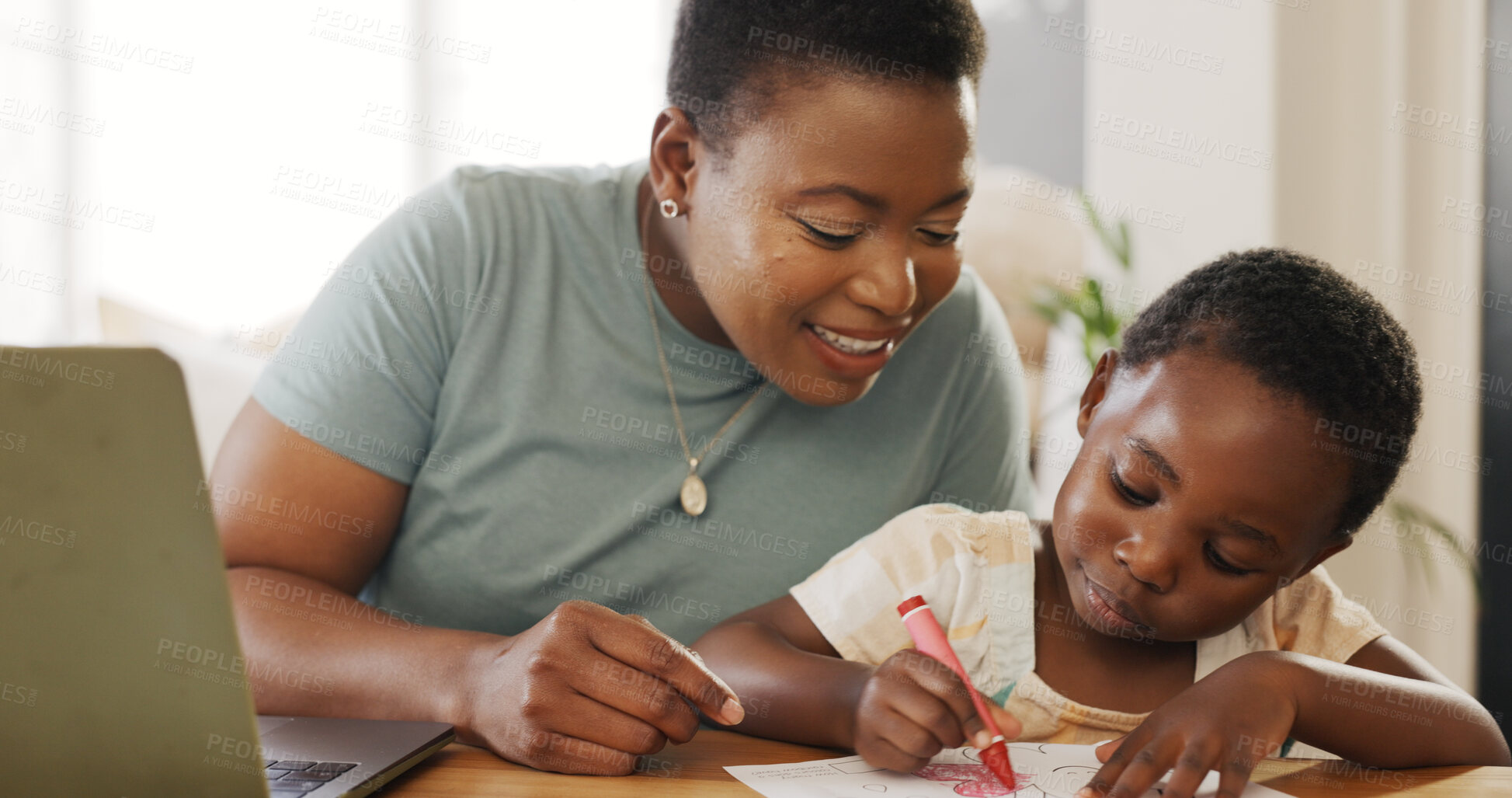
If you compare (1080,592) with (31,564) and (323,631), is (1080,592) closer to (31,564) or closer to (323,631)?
(323,631)

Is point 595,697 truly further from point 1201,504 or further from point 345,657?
point 1201,504

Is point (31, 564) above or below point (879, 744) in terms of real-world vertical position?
above

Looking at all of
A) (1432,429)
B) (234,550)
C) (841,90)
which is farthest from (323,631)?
(1432,429)

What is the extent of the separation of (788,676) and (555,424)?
410mm

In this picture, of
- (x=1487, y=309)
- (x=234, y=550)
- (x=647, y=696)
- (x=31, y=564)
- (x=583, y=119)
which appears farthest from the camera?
(x=583, y=119)

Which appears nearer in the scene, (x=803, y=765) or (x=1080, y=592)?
(x=803, y=765)

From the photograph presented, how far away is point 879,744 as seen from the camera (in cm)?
→ 75

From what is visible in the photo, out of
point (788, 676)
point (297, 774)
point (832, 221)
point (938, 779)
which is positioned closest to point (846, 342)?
point (832, 221)

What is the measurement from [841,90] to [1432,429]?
1.72m

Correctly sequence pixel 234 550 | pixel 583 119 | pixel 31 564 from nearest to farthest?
1. pixel 31 564
2. pixel 234 550
3. pixel 583 119

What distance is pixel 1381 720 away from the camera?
83cm

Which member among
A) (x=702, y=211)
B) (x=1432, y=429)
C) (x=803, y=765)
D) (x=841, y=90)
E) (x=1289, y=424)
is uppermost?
(x=841, y=90)

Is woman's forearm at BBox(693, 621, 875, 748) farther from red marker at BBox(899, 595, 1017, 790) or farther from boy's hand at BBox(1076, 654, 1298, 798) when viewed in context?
boy's hand at BBox(1076, 654, 1298, 798)

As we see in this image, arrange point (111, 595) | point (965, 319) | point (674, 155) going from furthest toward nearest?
point (965, 319)
point (674, 155)
point (111, 595)
